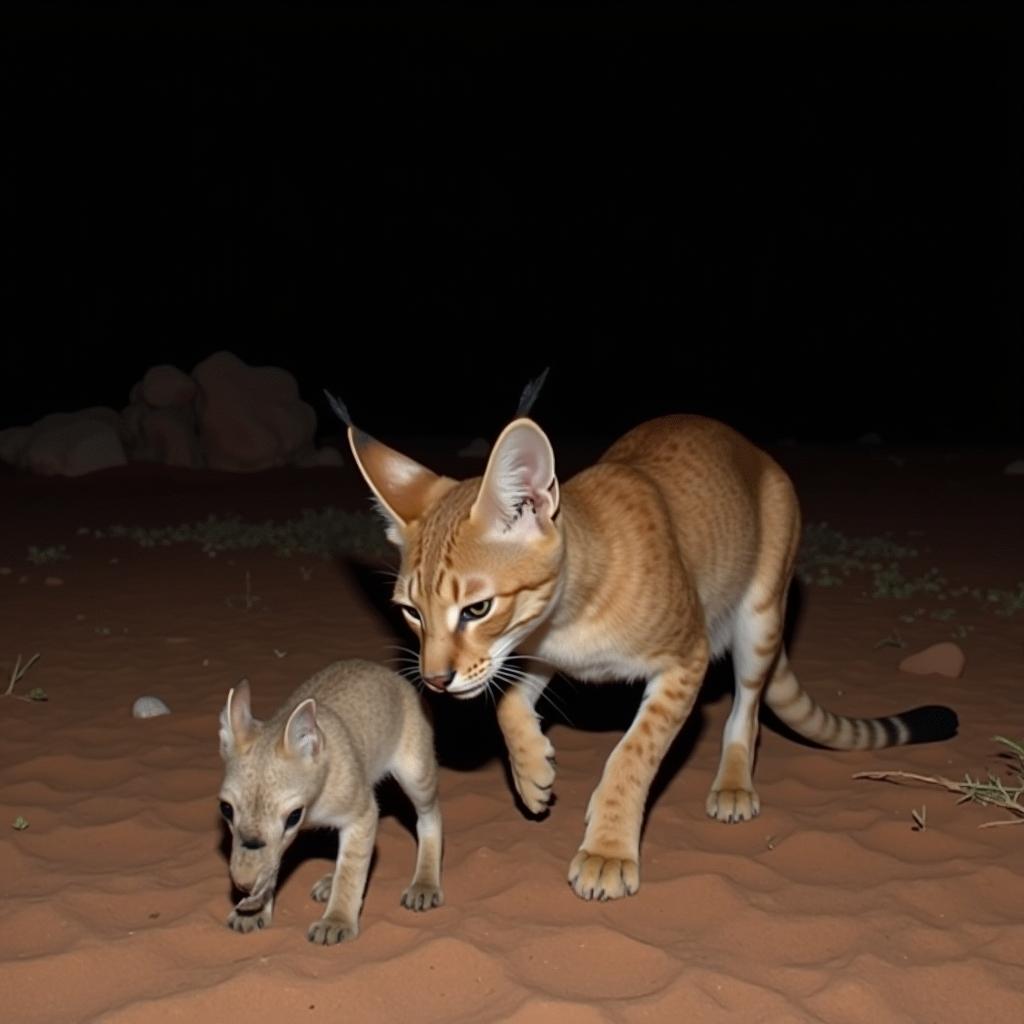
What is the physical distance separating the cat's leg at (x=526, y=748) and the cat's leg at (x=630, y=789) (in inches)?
10.5

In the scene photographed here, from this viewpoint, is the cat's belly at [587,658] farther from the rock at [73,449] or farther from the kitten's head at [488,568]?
the rock at [73,449]

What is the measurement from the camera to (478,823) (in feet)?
15.7

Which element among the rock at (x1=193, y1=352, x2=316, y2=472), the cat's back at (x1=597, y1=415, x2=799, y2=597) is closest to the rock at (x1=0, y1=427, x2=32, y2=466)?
the rock at (x1=193, y1=352, x2=316, y2=472)

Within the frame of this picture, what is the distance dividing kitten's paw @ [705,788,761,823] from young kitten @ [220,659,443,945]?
118 centimetres

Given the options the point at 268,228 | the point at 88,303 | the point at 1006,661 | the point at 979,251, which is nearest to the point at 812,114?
the point at 979,251

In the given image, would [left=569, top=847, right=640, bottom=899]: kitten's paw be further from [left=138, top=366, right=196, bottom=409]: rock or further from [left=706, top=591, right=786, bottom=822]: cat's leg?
[left=138, top=366, right=196, bottom=409]: rock

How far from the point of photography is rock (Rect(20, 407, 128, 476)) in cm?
1554

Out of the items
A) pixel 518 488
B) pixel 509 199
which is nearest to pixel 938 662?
pixel 518 488

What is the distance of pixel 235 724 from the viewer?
3.83 metres

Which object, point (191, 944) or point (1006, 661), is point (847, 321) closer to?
point (1006, 661)

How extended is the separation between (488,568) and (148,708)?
256cm

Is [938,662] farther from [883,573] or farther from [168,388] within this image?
[168,388]

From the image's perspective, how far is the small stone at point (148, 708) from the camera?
5758 millimetres

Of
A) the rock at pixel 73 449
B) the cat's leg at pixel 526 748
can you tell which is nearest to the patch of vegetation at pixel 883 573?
the cat's leg at pixel 526 748
